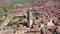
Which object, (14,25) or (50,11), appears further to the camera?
(50,11)

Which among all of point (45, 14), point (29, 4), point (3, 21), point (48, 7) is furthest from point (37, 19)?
point (29, 4)

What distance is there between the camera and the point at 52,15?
260 inches

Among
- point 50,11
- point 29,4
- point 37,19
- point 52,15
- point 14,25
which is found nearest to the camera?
point 14,25

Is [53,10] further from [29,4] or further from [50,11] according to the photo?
[29,4]

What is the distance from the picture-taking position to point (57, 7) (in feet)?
25.9

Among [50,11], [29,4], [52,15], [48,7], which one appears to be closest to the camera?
[52,15]

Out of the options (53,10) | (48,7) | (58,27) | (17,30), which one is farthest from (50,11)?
(17,30)

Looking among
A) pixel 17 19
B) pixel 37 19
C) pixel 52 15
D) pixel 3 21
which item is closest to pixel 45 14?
pixel 52 15

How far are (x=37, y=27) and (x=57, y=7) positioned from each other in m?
2.75

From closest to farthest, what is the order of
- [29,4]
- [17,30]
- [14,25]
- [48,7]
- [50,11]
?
[17,30], [14,25], [50,11], [48,7], [29,4]

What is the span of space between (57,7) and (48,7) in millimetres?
407

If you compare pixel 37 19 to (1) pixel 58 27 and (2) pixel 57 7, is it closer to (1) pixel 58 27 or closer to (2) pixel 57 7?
(1) pixel 58 27

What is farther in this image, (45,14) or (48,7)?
(48,7)

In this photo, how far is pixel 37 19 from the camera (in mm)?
6172
